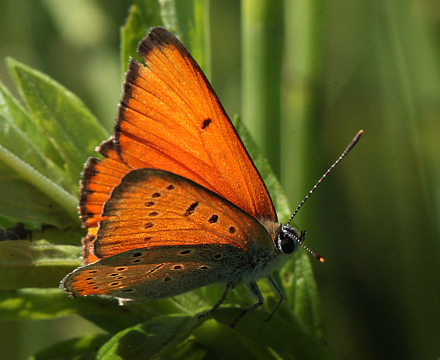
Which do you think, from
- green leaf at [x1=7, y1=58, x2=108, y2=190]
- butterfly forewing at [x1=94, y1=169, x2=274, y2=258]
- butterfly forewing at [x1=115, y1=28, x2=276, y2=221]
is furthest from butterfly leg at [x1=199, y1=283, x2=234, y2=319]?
green leaf at [x1=7, y1=58, x2=108, y2=190]

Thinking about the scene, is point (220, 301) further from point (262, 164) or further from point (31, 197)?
point (31, 197)

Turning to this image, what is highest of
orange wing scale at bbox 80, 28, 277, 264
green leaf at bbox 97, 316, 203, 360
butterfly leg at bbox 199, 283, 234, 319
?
Answer: orange wing scale at bbox 80, 28, 277, 264

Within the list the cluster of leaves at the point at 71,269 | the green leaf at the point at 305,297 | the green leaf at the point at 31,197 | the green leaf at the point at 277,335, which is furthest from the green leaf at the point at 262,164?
the green leaf at the point at 31,197

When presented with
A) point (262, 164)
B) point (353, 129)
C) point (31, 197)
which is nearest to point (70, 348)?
point (31, 197)

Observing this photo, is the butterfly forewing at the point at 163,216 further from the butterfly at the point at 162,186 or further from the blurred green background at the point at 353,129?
the blurred green background at the point at 353,129

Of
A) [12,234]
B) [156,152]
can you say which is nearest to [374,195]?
[156,152]

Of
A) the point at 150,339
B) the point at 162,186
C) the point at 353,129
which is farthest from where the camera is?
the point at 353,129

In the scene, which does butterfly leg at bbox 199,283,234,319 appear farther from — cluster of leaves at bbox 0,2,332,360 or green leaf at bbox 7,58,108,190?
green leaf at bbox 7,58,108,190
